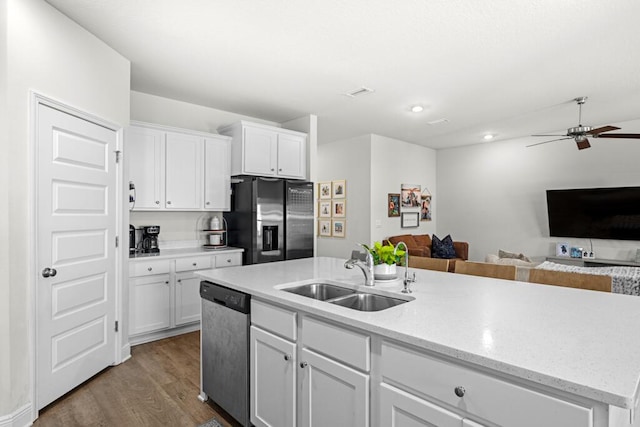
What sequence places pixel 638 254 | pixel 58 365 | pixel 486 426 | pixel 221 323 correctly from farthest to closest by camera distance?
pixel 638 254 < pixel 58 365 < pixel 221 323 < pixel 486 426

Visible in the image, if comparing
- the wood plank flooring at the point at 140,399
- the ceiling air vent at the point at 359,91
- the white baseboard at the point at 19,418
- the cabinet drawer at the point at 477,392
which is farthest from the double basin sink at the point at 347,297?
the ceiling air vent at the point at 359,91

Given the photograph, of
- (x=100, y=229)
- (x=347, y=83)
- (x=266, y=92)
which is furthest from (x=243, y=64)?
(x=100, y=229)

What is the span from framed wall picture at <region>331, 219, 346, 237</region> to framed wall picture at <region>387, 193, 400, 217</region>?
0.90m

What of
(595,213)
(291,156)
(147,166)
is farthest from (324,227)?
(595,213)

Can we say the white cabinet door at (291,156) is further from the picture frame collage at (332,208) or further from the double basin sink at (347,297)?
the double basin sink at (347,297)

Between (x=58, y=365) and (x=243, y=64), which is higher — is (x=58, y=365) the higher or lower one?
the lower one

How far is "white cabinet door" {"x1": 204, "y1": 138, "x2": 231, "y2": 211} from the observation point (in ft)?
14.0

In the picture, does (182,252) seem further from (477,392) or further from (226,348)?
(477,392)

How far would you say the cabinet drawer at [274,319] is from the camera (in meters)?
1.77

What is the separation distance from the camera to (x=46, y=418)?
228cm

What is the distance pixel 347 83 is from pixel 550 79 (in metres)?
2.13

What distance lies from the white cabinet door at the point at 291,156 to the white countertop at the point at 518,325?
2.64 meters

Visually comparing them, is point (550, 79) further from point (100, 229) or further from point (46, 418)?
point (46, 418)

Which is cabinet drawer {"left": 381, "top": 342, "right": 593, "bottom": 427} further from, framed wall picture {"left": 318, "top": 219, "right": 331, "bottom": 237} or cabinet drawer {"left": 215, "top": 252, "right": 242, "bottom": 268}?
framed wall picture {"left": 318, "top": 219, "right": 331, "bottom": 237}
